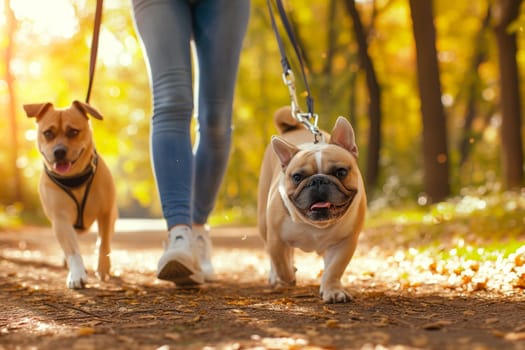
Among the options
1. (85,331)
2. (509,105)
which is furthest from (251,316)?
(509,105)

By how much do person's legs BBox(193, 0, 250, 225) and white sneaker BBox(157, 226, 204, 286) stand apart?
86cm

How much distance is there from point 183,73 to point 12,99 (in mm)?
17219

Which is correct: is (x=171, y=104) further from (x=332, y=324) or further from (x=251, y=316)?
(x=332, y=324)

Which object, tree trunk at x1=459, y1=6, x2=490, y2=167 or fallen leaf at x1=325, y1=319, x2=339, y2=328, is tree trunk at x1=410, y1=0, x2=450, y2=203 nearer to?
tree trunk at x1=459, y1=6, x2=490, y2=167

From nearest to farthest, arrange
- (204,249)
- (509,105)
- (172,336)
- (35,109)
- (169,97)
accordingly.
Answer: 1. (172,336)
2. (169,97)
3. (35,109)
4. (204,249)
5. (509,105)

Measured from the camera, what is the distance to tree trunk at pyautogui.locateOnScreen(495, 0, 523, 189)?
12.4m

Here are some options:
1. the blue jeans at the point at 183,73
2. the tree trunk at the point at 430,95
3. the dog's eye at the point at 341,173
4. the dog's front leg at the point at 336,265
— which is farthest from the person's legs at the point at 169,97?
the tree trunk at the point at 430,95

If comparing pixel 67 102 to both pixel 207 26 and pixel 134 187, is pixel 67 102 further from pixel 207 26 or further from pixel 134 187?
pixel 134 187

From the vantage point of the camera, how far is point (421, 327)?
2975mm

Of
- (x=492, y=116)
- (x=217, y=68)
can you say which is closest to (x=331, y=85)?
(x=492, y=116)

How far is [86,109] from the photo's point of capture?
203 inches

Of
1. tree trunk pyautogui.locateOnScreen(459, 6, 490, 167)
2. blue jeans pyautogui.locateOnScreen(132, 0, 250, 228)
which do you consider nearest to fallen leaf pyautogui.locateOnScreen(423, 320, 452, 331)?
blue jeans pyautogui.locateOnScreen(132, 0, 250, 228)

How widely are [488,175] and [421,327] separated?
1519 cm

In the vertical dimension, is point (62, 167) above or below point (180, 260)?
above
